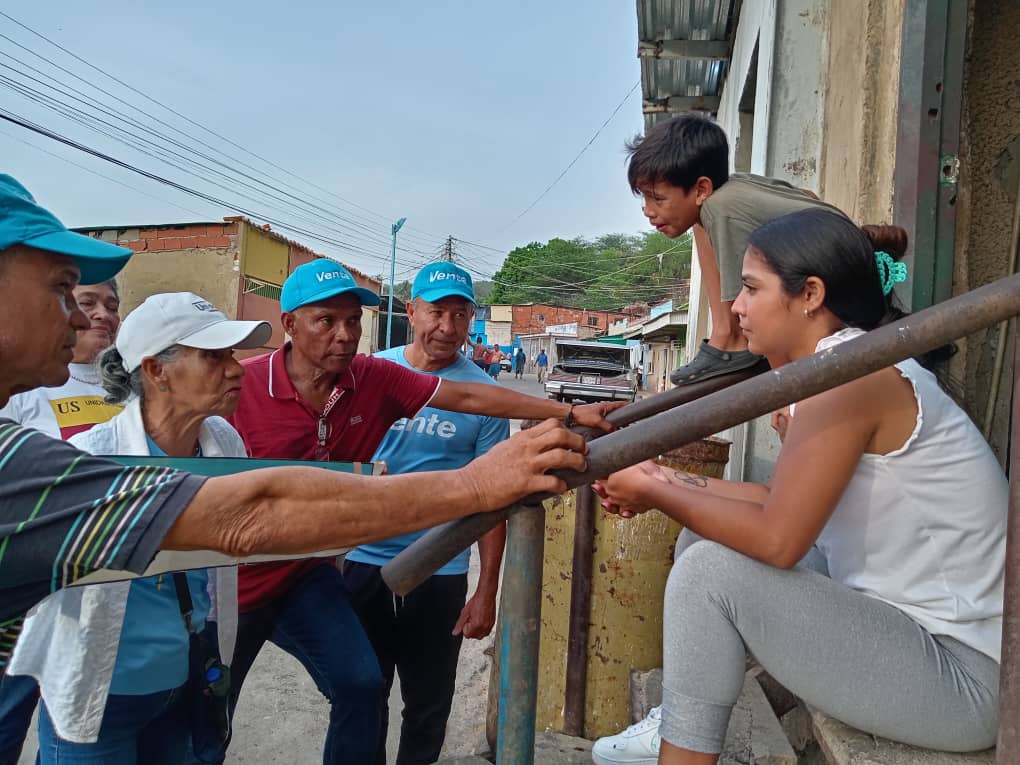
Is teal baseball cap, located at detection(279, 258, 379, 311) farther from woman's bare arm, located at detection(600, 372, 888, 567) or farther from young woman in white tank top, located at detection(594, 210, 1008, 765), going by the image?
woman's bare arm, located at detection(600, 372, 888, 567)

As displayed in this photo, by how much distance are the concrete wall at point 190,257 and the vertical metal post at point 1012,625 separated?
1572 cm

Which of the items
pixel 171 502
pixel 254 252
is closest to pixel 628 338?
Answer: pixel 254 252

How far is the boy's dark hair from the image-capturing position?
2.45m

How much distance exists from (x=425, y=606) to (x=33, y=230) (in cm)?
185

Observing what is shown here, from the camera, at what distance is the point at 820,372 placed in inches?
38.0

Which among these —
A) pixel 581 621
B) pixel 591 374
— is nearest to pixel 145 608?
pixel 581 621

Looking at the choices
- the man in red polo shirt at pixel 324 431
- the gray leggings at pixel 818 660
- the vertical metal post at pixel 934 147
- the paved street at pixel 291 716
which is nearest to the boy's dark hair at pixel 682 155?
the vertical metal post at pixel 934 147

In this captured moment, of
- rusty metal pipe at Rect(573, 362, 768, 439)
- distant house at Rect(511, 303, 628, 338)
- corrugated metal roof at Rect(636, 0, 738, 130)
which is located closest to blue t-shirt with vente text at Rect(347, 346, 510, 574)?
rusty metal pipe at Rect(573, 362, 768, 439)

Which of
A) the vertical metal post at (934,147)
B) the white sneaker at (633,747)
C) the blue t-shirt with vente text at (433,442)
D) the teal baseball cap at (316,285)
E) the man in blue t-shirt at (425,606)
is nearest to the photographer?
the white sneaker at (633,747)

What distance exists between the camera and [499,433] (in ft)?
9.43

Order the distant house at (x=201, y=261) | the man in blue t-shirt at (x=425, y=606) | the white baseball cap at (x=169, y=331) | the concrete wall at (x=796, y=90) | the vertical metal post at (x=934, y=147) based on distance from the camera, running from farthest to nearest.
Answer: the distant house at (x=201, y=261)
the concrete wall at (x=796, y=90)
the man in blue t-shirt at (x=425, y=606)
the vertical metal post at (x=934, y=147)
the white baseball cap at (x=169, y=331)

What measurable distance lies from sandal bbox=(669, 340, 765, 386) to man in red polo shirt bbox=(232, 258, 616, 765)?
Result: 0.27 m

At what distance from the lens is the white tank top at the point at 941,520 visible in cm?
127

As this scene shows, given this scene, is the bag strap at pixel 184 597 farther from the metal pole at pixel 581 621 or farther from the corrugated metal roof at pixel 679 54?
the corrugated metal roof at pixel 679 54
